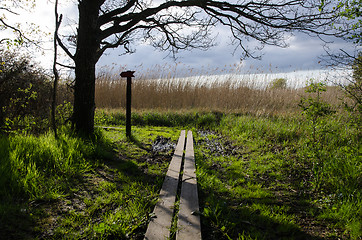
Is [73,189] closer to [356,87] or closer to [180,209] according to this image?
[180,209]

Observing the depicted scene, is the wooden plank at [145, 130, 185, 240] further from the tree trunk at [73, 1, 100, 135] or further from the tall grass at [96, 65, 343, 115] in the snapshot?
the tall grass at [96, 65, 343, 115]

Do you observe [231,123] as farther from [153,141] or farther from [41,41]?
[41,41]

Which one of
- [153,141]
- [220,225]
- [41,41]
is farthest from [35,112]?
[220,225]

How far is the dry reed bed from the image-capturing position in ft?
30.4

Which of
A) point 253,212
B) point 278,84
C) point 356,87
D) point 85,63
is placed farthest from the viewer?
point 278,84

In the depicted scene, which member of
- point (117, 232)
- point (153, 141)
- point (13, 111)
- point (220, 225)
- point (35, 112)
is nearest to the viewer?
point (117, 232)

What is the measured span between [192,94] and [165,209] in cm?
775

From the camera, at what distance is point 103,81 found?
33.3ft

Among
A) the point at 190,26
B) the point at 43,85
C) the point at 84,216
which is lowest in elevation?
the point at 84,216

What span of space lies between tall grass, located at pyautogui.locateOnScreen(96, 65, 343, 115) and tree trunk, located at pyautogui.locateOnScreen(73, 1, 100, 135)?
16.0 ft

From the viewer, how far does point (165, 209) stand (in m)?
2.36

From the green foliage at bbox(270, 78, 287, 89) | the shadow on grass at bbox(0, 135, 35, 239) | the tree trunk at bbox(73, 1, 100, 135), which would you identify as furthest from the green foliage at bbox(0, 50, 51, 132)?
the green foliage at bbox(270, 78, 287, 89)

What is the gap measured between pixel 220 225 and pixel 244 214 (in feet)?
1.30

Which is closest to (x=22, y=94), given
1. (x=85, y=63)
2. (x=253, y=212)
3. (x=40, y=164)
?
(x=85, y=63)
